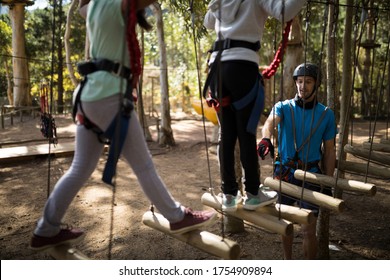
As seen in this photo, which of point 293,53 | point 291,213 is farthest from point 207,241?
point 293,53

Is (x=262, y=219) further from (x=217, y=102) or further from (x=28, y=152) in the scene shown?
(x=28, y=152)

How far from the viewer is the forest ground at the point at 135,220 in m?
3.62

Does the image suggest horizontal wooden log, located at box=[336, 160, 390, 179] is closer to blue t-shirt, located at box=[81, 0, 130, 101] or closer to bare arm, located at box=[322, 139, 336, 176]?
bare arm, located at box=[322, 139, 336, 176]

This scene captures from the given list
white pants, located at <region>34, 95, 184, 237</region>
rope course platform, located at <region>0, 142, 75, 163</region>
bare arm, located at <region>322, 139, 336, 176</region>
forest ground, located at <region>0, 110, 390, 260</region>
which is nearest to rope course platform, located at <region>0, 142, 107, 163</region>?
rope course platform, located at <region>0, 142, 75, 163</region>

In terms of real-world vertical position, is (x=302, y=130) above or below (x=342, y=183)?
above

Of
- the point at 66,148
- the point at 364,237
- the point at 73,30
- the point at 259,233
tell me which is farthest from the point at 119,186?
the point at 73,30

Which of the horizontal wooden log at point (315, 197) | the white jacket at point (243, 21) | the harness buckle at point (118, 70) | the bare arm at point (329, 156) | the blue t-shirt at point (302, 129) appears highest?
the white jacket at point (243, 21)

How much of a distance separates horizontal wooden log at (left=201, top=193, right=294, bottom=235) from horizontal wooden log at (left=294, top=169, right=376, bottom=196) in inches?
18.9

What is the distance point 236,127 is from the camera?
2.16 m

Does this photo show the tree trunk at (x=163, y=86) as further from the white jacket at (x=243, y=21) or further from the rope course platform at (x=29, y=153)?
the white jacket at (x=243, y=21)

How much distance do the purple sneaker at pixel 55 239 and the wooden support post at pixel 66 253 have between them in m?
0.02

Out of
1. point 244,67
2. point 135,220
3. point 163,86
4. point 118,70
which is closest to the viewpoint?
point 118,70

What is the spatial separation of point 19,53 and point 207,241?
1281 centimetres

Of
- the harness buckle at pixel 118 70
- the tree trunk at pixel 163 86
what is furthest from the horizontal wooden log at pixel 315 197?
the tree trunk at pixel 163 86
